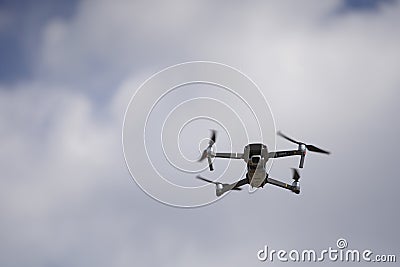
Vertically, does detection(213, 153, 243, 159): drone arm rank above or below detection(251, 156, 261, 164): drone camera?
above

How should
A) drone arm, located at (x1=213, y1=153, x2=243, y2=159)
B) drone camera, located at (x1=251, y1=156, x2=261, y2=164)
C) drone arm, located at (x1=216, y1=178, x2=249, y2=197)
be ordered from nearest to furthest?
drone camera, located at (x1=251, y1=156, x2=261, y2=164) < drone arm, located at (x1=213, y1=153, x2=243, y2=159) < drone arm, located at (x1=216, y1=178, x2=249, y2=197)

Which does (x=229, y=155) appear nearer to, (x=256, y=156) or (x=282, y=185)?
(x=256, y=156)

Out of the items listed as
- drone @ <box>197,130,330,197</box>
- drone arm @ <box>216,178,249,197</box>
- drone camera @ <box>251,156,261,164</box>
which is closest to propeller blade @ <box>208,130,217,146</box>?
drone @ <box>197,130,330,197</box>

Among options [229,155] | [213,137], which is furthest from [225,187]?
[213,137]

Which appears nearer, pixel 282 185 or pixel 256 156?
pixel 256 156

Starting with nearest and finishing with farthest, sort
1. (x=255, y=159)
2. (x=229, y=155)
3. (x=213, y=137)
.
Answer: (x=255, y=159)
(x=213, y=137)
(x=229, y=155)

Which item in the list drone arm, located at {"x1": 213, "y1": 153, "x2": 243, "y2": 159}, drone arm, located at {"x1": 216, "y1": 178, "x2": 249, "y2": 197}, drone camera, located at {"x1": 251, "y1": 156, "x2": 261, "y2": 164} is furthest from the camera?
drone arm, located at {"x1": 216, "y1": 178, "x2": 249, "y2": 197}

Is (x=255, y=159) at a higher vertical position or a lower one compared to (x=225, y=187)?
lower

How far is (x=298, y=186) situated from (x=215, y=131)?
40.1 ft

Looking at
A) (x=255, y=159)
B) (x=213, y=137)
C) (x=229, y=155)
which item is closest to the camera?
(x=255, y=159)

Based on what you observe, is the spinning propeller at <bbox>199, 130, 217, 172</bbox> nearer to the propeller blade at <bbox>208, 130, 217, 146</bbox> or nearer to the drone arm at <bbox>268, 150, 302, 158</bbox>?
the propeller blade at <bbox>208, 130, 217, 146</bbox>

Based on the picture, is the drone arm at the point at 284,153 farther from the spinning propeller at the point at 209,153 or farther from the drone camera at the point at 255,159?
the spinning propeller at the point at 209,153

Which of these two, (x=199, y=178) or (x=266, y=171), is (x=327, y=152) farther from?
(x=199, y=178)

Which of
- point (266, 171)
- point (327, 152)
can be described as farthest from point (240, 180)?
point (327, 152)
